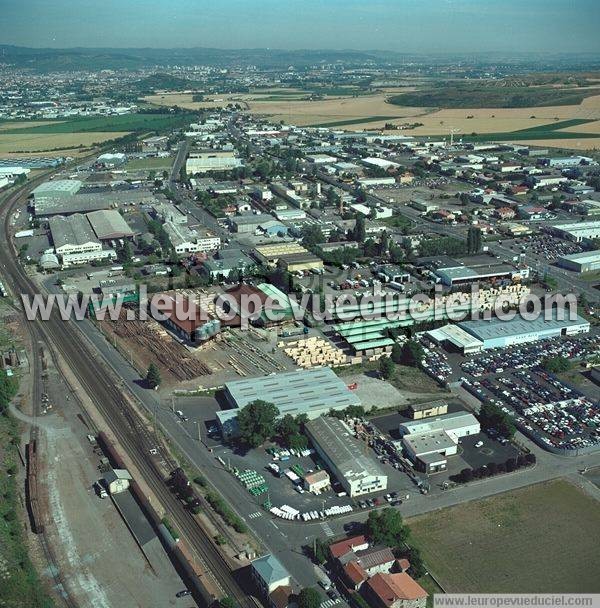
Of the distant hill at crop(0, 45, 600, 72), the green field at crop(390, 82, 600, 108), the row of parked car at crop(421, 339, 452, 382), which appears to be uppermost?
the distant hill at crop(0, 45, 600, 72)

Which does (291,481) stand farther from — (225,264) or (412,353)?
(225,264)

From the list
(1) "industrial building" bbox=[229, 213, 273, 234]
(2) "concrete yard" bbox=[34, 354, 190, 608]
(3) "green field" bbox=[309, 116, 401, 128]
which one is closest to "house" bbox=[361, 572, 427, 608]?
(2) "concrete yard" bbox=[34, 354, 190, 608]

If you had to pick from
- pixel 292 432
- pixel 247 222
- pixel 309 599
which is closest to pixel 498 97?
pixel 247 222

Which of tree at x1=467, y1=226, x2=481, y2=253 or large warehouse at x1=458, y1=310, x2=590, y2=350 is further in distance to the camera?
tree at x1=467, y1=226, x2=481, y2=253

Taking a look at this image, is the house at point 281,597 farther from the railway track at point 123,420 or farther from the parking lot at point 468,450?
the parking lot at point 468,450

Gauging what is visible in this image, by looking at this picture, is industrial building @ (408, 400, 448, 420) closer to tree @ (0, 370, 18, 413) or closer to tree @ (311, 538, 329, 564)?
tree @ (311, 538, 329, 564)

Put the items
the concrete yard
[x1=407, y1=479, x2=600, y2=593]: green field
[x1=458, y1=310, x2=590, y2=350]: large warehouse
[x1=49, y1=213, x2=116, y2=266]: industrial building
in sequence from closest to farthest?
the concrete yard < [x1=407, y1=479, x2=600, y2=593]: green field < [x1=458, y1=310, x2=590, y2=350]: large warehouse < [x1=49, y1=213, x2=116, y2=266]: industrial building

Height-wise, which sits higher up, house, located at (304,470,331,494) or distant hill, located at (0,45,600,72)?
distant hill, located at (0,45,600,72)
